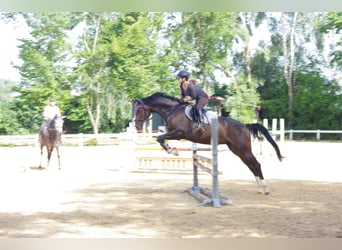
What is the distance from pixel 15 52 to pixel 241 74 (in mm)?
2430

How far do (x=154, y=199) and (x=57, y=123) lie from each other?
6.40 feet

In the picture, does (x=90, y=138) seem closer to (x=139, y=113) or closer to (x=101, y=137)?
(x=101, y=137)

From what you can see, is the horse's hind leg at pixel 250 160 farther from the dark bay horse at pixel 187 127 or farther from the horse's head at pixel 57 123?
the horse's head at pixel 57 123

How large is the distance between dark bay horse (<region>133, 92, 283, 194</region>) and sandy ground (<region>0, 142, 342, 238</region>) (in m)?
0.43

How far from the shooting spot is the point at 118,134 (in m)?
5.45

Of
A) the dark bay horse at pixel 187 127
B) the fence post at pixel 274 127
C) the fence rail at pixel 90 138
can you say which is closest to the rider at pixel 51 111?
the fence rail at pixel 90 138

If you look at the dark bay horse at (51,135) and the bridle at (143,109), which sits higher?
the bridle at (143,109)

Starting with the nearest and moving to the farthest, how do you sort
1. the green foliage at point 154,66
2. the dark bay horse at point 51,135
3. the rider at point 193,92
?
the rider at point 193,92, the green foliage at point 154,66, the dark bay horse at point 51,135

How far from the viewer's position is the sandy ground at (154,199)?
2.92 metres

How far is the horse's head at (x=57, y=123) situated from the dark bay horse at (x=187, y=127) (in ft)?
5.47

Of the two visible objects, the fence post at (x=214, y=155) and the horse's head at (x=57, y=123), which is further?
the horse's head at (x=57, y=123)

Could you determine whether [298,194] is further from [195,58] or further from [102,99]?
[102,99]

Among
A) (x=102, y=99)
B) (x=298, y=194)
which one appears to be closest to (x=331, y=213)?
(x=298, y=194)

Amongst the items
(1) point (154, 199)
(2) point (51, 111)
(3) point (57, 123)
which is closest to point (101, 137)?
(3) point (57, 123)
